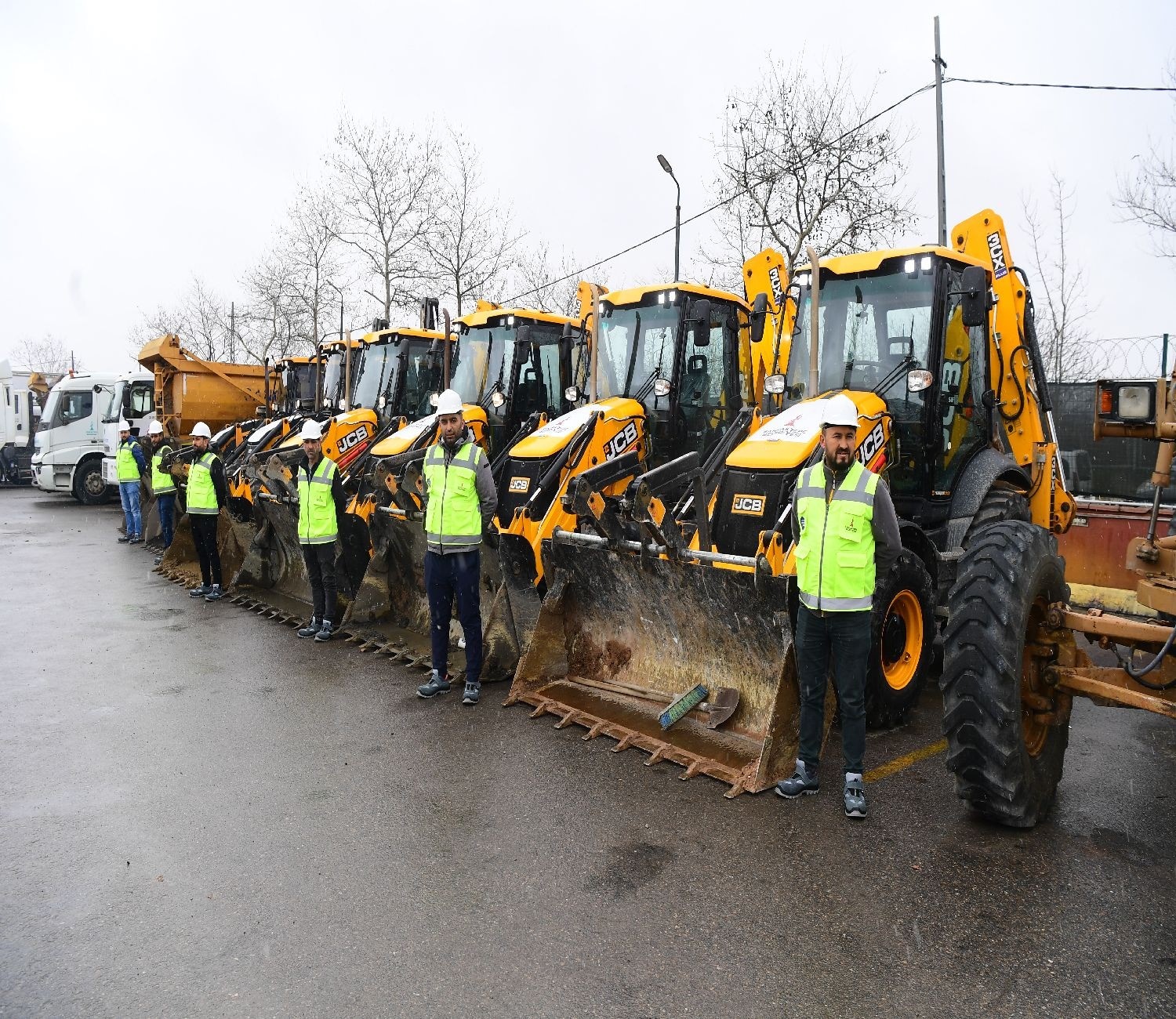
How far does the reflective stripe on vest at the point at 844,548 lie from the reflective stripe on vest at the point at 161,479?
1167cm

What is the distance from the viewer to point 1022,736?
415 cm

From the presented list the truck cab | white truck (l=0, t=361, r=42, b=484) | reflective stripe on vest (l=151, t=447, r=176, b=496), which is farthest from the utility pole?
white truck (l=0, t=361, r=42, b=484)

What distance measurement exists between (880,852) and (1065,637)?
4.37 ft

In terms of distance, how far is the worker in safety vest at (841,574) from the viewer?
4.62m

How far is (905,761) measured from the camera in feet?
17.7

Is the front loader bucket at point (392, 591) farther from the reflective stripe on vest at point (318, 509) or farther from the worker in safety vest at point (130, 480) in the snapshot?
the worker in safety vest at point (130, 480)

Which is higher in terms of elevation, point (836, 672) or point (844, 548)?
point (844, 548)

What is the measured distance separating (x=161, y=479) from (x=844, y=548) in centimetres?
1213

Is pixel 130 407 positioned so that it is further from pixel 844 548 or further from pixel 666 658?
pixel 844 548

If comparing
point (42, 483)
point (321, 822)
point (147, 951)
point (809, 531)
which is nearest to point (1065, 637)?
Result: point (809, 531)

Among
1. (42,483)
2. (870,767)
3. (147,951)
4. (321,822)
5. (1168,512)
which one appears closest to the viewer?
(147,951)

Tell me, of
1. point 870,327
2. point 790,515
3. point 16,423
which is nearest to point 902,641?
point 790,515

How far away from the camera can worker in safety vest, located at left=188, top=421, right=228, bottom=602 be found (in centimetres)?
1067

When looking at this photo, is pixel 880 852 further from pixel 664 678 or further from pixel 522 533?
pixel 522 533
